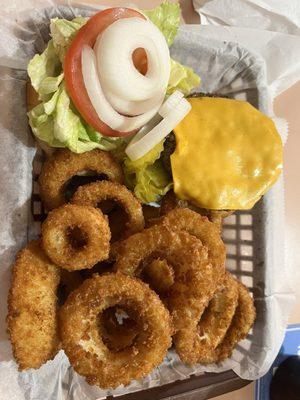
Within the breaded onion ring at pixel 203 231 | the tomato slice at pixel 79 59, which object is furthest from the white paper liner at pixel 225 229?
the breaded onion ring at pixel 203 231

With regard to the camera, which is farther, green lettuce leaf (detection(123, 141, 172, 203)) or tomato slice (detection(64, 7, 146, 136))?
green lettuce leaf (detection(123, 141, 172, 203))

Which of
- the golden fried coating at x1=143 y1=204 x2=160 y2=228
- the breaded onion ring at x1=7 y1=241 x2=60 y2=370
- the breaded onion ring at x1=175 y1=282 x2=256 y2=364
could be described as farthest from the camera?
the golden fried coating at x1=143 y1=204 x2=160 y2=228

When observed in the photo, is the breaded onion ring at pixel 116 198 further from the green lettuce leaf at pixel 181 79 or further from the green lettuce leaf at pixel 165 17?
the green lettuce leaf at pixel 165 17

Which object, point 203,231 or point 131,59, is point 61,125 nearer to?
point 131,59

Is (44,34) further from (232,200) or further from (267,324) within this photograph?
(267,324)

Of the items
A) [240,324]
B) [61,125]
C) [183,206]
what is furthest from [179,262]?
[61,125]

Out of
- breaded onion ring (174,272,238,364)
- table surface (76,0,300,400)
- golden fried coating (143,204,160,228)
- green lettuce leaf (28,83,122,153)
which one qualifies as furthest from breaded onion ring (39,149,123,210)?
table surface (76,0,300,400)

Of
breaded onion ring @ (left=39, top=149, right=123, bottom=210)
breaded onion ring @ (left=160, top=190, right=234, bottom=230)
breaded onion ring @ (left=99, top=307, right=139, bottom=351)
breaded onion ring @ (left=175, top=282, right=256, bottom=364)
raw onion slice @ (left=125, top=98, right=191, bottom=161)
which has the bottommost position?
breaded onion ring @ (left=175, top=282, right=256, bottom=364)

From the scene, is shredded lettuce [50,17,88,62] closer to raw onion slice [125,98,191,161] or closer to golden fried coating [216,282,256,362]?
raw onion slice [125,98,191,161]
